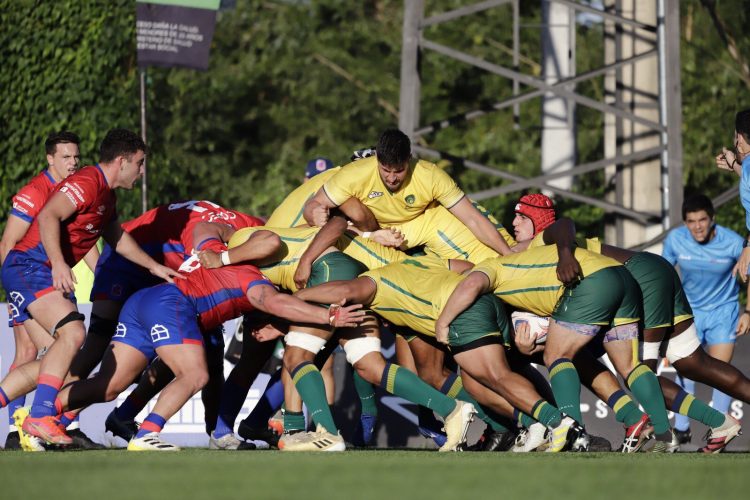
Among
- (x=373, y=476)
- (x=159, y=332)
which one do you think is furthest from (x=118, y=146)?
(x=373, y=476)

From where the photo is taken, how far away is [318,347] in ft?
29.7

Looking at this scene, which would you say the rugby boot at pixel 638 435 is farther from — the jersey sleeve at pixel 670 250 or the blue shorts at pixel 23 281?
the blue shorts at pixel 23 281

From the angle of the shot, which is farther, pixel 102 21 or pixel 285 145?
pixel 285 145

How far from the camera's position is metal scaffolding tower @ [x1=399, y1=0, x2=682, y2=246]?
13.3 meters

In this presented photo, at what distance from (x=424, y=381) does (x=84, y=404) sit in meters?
2.15

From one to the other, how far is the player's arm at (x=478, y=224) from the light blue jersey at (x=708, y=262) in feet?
7.46

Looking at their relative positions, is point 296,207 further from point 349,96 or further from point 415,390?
point 349,96

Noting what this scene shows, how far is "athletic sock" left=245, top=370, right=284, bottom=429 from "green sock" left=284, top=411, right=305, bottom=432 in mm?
536

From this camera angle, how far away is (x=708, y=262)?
36.9ft

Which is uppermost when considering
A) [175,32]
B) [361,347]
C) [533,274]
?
[175,32]

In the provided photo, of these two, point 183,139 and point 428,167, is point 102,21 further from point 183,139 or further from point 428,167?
point 428,167

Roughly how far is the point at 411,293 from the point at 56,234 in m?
2.20

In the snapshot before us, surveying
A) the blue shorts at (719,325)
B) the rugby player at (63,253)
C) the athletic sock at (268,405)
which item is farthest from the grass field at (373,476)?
the blue shorts at (719,325)

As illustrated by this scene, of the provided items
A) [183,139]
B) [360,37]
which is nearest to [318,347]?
[183,139]
